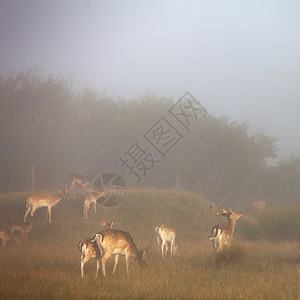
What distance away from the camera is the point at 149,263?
539 inches

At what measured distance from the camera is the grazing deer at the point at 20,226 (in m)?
18.3

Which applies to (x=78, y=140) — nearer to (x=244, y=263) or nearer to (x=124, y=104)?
(x=124, y=104)

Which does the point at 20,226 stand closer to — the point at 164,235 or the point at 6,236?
the point at 6,236

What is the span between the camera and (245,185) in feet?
143

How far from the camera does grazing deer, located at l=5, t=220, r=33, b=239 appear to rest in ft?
60.0

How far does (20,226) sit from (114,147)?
81.7ft

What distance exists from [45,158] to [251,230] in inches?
897

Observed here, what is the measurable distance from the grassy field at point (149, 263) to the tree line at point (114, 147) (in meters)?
15.7

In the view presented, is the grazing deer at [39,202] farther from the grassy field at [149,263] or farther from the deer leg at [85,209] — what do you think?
the deer leg at [85,209]

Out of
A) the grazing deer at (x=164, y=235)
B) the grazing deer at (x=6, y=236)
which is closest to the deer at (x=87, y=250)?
the grazing deer at (x=164, y=235)

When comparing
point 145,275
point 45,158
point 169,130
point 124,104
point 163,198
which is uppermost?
point 124,104

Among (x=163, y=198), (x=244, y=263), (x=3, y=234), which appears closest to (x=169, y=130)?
(x=163, y=198)

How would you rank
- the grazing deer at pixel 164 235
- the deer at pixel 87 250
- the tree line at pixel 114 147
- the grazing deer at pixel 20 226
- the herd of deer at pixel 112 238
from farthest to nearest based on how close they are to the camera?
1. the tree line at pixel 114 147
2. the grazing deer at pixel 20 226
3. the grazing deer at pixel 164 235
4. the herd of deer at pixel 112 238
5. the deer at pixel 87 250

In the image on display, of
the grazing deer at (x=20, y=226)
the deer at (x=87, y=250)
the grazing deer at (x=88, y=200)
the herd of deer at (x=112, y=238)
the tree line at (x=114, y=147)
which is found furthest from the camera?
the tree line at (x=114, y=147)
